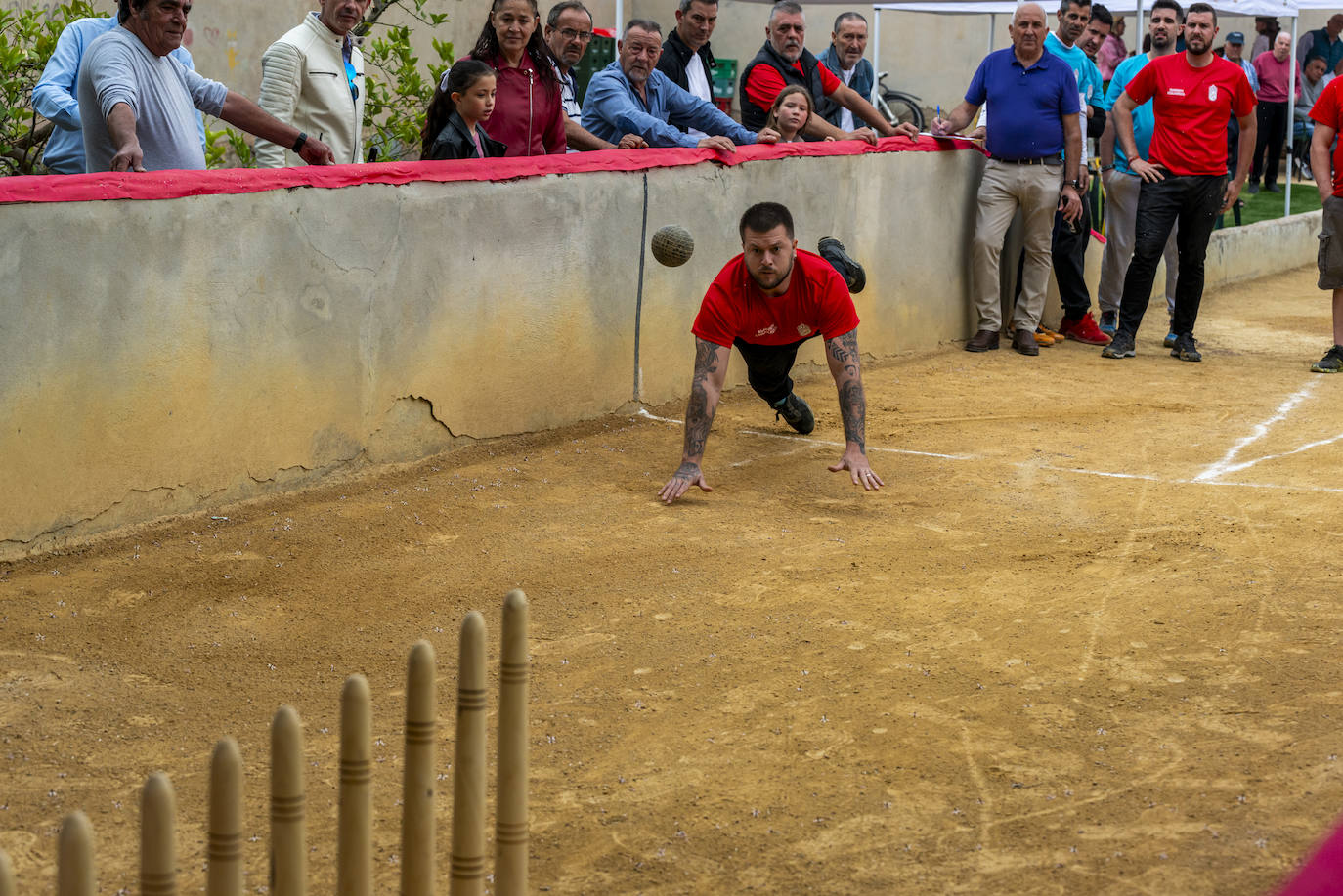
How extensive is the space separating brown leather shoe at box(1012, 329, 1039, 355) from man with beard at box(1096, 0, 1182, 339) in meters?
1.01

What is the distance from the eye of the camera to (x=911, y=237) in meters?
10.3

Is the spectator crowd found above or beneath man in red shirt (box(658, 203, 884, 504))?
above

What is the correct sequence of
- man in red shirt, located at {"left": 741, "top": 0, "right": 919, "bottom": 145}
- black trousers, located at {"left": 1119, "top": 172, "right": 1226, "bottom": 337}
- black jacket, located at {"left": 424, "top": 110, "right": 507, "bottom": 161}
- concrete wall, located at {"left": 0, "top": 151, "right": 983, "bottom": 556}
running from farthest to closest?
black trousers, located at {"left": 1119, "top": 172, "right": 1226, "bottom": 337}
man in red shirt, located at {"left": 741, "top": 0, "right": 919, "bottom": 145}
black jacket, located at {"left": 424, "top": 110, "right": 507, "bottom": 161}
concrete wall, located at {"left": 0, "top": 151, "right": 983, "bottom": 556}

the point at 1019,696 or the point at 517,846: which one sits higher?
the point at 517,846

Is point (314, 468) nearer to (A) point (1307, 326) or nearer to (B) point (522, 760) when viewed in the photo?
(B) point (522, 760)

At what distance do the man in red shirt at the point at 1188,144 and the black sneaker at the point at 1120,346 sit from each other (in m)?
0.31

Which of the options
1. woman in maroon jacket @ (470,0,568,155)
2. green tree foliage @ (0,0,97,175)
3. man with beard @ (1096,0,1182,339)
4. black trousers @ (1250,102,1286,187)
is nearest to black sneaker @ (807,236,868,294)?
woman in maroon jacket @ (470,0,568,155)

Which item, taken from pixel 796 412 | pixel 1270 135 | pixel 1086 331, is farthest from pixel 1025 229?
pixel 1270 135

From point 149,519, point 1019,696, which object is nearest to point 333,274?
point 149,519

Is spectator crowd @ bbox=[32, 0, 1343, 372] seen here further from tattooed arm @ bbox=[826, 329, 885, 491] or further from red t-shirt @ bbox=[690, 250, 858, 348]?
tattooed arm @ bbox=[826, 329, 885, 491]

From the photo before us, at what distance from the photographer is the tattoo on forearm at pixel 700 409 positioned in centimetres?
671

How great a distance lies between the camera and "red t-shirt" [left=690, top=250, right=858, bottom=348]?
6832 mm

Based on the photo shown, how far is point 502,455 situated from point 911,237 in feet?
13.4

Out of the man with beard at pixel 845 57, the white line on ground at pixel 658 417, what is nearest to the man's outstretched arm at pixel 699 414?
the white line on ground at pixel 658 417
